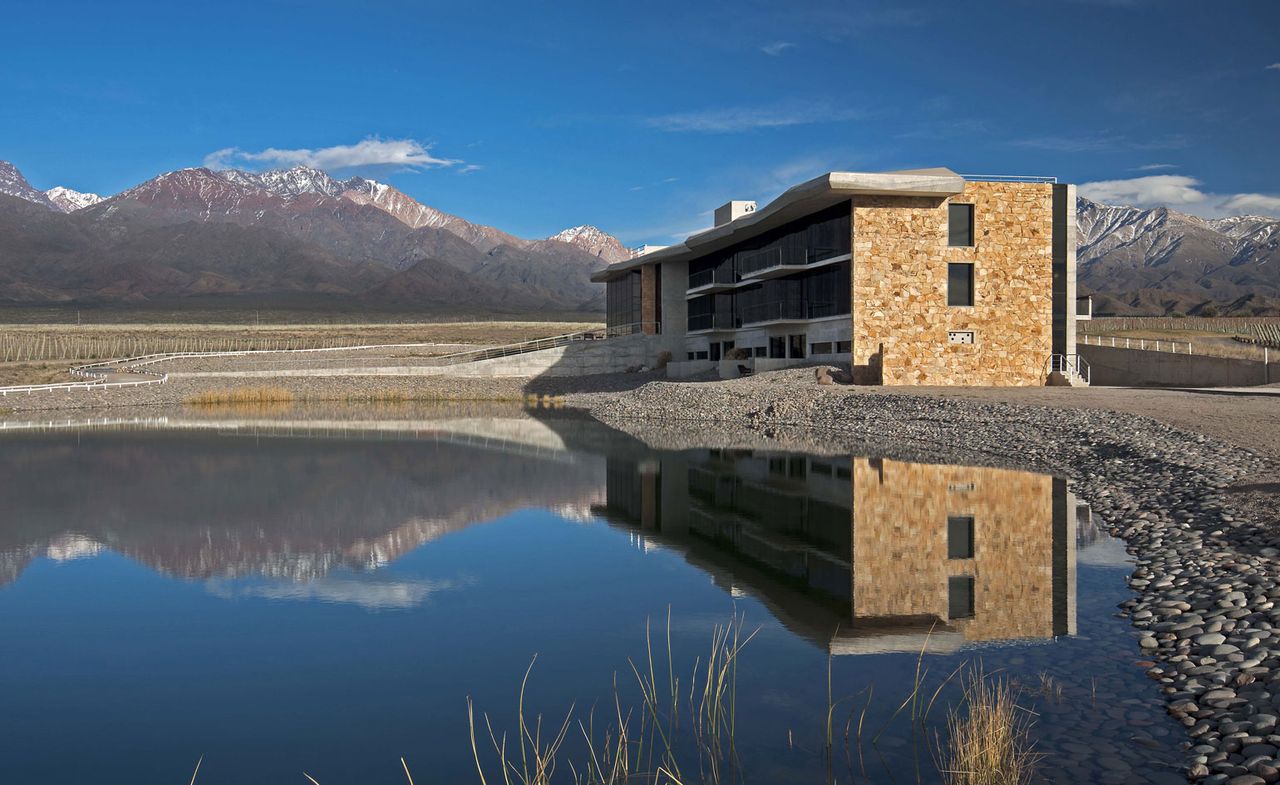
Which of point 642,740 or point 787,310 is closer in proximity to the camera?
point 642,740

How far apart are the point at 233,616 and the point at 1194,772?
31.9ft

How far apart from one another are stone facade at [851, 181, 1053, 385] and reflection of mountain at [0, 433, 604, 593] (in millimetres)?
17283

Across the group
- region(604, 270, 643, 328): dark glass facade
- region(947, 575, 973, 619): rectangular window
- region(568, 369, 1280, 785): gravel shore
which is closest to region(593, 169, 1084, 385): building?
region(568, 369, 1280, 785): gravel shore

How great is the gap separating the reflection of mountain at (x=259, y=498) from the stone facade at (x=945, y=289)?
56.7 ft

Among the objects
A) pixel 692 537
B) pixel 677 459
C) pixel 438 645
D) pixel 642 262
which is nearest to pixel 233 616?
pixel 438 645

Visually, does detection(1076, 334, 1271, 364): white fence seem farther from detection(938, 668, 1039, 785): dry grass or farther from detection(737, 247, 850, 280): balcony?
detection(938, 668, 1039, 785): dry grass

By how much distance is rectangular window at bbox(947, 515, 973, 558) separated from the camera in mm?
13354

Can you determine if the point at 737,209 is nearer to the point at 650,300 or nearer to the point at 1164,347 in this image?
the point at 650,300

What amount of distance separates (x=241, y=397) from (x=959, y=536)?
154 ft

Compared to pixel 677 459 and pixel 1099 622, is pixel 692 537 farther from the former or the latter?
pixel 677 459

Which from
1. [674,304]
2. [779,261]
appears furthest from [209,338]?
[779,261]

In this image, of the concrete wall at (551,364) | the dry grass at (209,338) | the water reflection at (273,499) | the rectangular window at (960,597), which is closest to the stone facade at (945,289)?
the water reflection at (273,499)

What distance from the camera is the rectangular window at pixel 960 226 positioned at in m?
39.4

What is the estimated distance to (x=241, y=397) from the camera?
52812 millimetres
